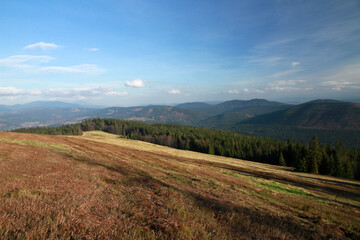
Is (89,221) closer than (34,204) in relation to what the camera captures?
Yes

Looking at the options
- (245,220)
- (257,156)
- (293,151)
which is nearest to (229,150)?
(257,156)

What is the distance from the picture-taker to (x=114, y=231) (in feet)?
15.1

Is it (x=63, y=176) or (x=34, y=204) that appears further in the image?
(x=63, y=176)

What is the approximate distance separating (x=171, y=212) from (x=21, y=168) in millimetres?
11173

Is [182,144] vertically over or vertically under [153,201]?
under

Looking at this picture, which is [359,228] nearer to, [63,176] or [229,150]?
[63,176]

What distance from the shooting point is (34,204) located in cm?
559

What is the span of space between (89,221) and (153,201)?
3.12 meters

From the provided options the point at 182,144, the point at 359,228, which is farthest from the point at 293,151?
the point at 359,228

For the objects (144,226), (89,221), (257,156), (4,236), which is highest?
(4,236)

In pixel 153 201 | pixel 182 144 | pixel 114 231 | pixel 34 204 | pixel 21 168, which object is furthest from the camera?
pixel 182 144

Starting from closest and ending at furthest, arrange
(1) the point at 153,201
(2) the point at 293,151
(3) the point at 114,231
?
1. (3) the point at 114,231
2. (1) the point at 153,201
3. (2) the point at 293,151

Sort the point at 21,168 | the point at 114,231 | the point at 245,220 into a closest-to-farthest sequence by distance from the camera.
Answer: the point at 114,231 → the point at 245,220 → the point at 21,168

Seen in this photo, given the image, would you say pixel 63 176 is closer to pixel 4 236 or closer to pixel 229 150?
pixel 4 236
